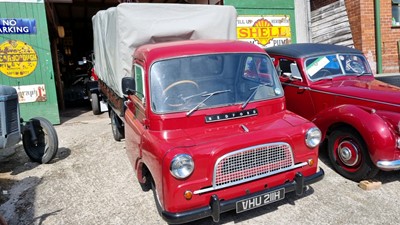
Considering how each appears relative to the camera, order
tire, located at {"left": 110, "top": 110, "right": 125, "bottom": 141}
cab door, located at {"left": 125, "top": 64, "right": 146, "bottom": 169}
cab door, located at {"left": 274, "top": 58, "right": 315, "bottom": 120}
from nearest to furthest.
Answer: cab door, located at {"left": 125, "top": 64, "right": 146, "bottom": 169}, cab door, located at {"left": 274, "top": 58, "right": 315, "bottom": 120}, tire, located at {"left": 110, "top": 110, "right": 125, "bottom": 141}

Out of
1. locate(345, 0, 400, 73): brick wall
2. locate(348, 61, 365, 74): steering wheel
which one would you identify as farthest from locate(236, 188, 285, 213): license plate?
locate(345, 0, 400, 73): brick wall

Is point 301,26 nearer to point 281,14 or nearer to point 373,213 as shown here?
point 281,14

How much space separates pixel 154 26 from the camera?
477cm

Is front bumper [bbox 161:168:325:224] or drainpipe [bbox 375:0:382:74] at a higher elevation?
A: drainpipe [bbox 375:0:382:74]

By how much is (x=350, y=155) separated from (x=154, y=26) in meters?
3.35

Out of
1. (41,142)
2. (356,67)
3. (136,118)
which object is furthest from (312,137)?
(41,142)

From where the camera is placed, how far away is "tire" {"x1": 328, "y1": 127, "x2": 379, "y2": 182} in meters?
A: 3.92

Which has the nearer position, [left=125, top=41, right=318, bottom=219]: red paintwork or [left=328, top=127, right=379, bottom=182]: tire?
[left=125, top=41, right=318, bottom=219]: red paintwork

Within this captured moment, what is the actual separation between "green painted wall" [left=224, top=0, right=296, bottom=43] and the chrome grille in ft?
22.2

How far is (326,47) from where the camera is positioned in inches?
211

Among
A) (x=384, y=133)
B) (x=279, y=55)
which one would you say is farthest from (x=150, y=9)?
(x=384, y=133)

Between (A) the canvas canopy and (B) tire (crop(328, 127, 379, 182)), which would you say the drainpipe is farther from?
(B) tire (crop(328, 127, 379, 182))

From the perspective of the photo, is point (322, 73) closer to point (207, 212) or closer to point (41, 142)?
point (207, 212)

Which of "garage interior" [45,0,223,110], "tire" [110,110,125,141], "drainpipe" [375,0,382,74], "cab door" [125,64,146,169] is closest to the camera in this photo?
"cab door" [125,64,146,169]
